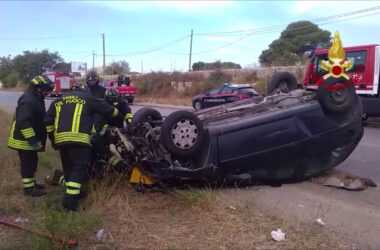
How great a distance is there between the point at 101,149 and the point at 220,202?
5.69 feet

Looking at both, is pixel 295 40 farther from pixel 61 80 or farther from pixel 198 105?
pixel 198 105

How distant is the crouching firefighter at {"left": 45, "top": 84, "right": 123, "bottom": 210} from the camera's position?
429 centimetres

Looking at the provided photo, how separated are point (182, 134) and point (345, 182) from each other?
241 centimetres

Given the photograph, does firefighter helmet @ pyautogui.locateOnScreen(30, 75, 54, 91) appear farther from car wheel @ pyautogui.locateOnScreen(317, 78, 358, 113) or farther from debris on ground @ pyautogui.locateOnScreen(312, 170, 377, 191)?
debris on ground @ pyautogui.locateOnScreen(312, 170, 377, 191)

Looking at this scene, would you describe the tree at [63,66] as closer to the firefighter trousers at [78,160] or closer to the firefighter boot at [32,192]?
the firefighter boot at [32,192]

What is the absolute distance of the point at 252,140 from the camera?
487 centimetres

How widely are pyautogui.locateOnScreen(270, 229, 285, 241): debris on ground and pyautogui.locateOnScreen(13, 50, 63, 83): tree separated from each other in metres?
57.0

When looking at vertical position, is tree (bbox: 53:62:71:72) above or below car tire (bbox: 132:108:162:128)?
above

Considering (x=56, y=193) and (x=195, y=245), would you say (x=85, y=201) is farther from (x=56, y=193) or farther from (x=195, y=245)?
(x=195, y=245)

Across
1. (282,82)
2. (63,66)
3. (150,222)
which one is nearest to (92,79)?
(150,222)

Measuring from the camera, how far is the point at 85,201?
457cm

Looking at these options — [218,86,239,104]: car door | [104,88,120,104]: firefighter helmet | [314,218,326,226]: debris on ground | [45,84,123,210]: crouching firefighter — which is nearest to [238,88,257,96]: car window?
[218,86,239,104]: car door

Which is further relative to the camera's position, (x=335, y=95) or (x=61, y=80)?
(x=61, y=80)

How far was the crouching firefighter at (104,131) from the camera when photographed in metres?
4.95
